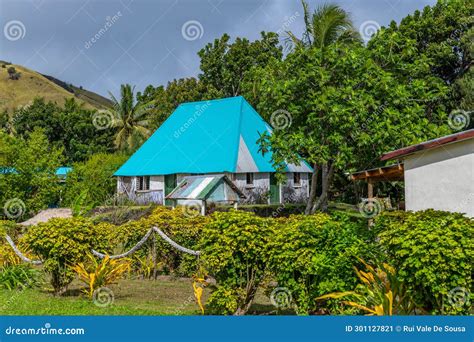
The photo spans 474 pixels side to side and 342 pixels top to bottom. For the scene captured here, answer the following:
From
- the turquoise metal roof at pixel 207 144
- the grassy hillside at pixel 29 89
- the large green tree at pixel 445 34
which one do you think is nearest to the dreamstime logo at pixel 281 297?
the turquoise metal roof at pixel 207 144

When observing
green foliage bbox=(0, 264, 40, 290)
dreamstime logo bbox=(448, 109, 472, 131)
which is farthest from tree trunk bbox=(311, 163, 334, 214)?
green foliage bbox=(0, 264, 40, 290)

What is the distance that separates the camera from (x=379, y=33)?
2672cm

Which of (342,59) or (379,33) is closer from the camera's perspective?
(342,59)

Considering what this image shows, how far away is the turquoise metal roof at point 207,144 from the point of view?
3619cm

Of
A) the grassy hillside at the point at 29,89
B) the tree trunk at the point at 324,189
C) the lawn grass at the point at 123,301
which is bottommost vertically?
the lawn grass at the point at 123,301

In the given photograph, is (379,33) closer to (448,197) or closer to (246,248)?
(448,197)

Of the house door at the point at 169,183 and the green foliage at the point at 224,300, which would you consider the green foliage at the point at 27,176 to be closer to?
the house door at the point at 169,183

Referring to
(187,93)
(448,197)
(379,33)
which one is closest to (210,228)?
(448,197)

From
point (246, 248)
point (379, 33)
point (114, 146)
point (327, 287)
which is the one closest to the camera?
point (327, 287)

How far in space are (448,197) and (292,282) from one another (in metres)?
6.82

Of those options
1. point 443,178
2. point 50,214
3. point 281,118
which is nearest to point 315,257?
point 443,178

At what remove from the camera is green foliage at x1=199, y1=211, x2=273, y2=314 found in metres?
9.29

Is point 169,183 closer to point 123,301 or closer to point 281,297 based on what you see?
point 123,301
